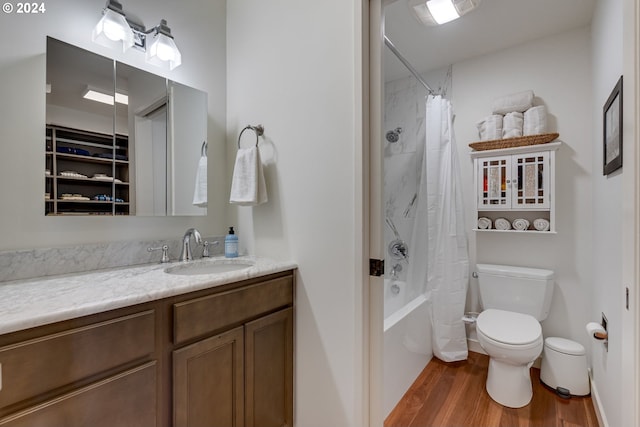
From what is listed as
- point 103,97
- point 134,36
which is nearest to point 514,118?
point 134,36

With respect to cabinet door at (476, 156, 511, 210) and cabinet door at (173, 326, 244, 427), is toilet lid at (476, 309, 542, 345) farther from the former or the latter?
cabinet door at (173, 326, 244, 427)

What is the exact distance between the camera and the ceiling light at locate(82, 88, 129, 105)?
1.33 m

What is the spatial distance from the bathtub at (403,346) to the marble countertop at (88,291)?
2.83 feet

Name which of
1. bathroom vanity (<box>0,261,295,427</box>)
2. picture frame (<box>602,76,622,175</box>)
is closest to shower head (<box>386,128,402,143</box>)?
picture frame (<box>602,76,622,175</box>)

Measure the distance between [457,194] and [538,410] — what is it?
1.46 m

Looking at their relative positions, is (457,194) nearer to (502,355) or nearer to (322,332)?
(502,355)

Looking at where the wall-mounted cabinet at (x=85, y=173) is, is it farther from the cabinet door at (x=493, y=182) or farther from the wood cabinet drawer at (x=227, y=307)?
the cabinet door at (x=493, y=182)

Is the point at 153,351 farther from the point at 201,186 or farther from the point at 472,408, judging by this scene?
the point at 472,408

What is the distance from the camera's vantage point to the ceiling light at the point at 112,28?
1.34 meters

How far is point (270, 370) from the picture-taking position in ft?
4.46

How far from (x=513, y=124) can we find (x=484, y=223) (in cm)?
79

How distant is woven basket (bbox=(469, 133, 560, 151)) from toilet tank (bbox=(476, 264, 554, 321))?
3.09ft

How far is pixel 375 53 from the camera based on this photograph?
1.27m

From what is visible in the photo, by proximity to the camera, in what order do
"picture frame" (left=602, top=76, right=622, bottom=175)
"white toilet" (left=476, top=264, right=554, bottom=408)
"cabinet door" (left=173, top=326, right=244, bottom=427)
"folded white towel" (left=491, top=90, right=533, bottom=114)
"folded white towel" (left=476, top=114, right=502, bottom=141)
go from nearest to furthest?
"cabinet door" (left=173, top=326, right=244, bottom=427), "picture frame" (left=602, top=76, right=622, bottom=175), "white toilet" (left=476, top=264, right=554, bottom=408), "folded white towel" (left=491, top=90, right=533, bottom=114), "folded white towel" (left=476, top=114, right=502, bottom=141)
